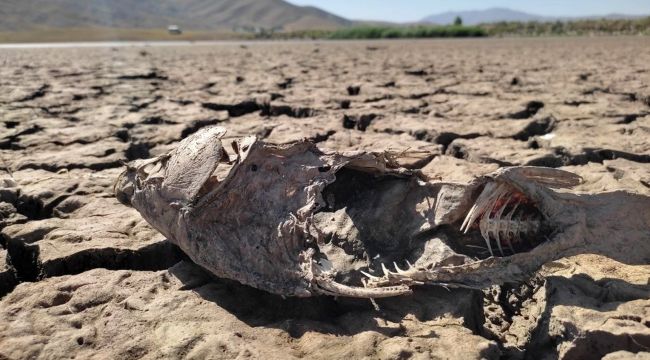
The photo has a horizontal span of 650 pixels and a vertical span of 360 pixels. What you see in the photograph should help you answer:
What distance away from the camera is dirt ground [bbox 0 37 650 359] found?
5.90 ft

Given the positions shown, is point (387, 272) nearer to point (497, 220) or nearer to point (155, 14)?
point (497, 220)

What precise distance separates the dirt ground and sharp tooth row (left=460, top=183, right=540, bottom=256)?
0.54 ft

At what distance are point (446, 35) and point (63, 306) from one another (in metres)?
26.8

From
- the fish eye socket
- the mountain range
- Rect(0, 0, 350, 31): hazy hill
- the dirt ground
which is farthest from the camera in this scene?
Rect(0, 0, 350, 31): hazy hill

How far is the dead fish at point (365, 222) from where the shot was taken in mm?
1903

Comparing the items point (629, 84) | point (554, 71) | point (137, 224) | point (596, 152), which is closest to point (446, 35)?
point (554, 71)

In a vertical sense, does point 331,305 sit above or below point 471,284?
below

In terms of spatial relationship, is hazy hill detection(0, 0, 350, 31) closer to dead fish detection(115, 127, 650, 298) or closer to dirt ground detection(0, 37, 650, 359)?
dirt ground detection(0, 37, 650, 359)

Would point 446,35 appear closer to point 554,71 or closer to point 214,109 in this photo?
point 554,71

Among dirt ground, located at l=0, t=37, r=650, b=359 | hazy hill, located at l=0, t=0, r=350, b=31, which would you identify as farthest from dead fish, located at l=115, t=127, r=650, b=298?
hazy hill, located at l=0, t=0, r=350, b=31

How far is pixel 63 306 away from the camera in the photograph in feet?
6.75

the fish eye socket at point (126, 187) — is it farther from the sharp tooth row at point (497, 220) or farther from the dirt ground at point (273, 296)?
the sharp tooth row at point (497, 220)

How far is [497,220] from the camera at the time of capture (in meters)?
1.95

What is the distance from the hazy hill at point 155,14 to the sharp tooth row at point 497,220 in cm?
5872
